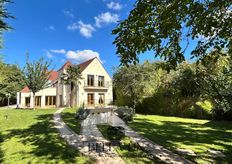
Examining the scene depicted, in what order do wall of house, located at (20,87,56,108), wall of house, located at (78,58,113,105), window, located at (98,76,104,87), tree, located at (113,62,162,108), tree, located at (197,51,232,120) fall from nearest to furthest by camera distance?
tree, located at (197,51,232,120)
tree, located at (113,62,162,108)
wall of house, located at (78,58,113,105)
wall of house, located at (20,87,56,108)
window, located at (98,76,104,87)

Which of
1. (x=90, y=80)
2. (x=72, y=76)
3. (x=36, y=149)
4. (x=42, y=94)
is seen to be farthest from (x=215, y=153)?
(x=42, y=94)

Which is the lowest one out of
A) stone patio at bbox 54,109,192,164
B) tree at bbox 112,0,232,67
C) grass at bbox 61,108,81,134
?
stone patio at bbox 54,109,192,164

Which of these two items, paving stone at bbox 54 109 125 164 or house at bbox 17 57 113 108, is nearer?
paving stone at bbox 54 109 125 164

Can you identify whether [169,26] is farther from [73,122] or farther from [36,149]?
[73,122]

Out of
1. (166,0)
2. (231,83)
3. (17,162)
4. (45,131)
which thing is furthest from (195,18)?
(231,83)

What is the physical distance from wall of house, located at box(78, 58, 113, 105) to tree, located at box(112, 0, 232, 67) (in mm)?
29641

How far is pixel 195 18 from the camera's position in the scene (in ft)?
18.8

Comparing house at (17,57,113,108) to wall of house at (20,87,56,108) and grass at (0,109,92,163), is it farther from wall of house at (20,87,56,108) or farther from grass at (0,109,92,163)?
grass at (0,109,92,163)

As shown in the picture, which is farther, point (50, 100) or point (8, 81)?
point (8, 81)

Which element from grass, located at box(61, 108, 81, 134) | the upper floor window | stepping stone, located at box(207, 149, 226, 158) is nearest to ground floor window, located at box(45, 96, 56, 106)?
the upper floor window

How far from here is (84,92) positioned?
35.2 metres

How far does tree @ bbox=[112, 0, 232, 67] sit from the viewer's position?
16.7 ft

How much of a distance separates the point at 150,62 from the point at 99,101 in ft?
50.7

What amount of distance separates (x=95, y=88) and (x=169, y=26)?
3155 cm
